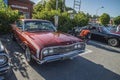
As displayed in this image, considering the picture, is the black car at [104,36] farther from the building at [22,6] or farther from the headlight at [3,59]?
the building at [22,6]

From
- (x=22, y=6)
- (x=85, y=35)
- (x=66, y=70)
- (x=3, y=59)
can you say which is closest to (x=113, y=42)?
(x=85, y=35)

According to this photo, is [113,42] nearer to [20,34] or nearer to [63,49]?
[63,49]

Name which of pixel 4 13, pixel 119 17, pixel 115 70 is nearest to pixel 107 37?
pixel 115 70

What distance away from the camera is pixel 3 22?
368 inches

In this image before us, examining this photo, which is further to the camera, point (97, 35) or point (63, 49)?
point (97, 35)

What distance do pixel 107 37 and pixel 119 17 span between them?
4007 cm

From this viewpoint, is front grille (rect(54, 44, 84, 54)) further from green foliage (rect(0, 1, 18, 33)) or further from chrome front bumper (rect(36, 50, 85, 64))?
green foliage (rect(0, 1, 18, 33))

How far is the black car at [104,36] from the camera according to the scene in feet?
28.5

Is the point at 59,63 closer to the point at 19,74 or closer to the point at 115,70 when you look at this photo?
the point at 19,74

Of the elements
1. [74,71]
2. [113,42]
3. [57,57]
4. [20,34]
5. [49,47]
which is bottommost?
[74,71]

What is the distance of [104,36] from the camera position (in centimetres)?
901

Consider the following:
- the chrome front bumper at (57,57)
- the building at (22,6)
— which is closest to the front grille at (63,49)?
the chrome front bumper at (57,57)

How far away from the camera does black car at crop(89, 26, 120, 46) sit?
28.5ft

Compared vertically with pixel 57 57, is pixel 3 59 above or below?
above
